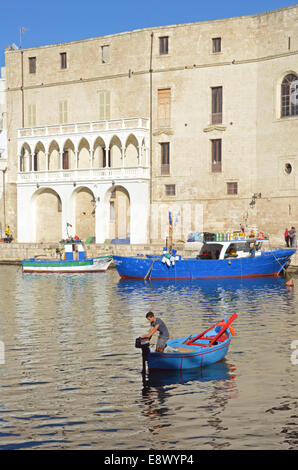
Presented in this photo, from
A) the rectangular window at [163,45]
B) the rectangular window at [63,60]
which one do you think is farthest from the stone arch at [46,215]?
the rectangular window at [163,45]

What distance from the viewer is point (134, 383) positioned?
59.5ft

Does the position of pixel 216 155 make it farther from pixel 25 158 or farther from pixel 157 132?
pixel 25 158

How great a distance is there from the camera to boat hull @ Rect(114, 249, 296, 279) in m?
44.7

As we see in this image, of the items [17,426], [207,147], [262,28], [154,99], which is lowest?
[17,426]

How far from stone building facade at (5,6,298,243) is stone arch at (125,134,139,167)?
0.10 meters

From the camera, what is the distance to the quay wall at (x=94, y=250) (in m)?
50.3

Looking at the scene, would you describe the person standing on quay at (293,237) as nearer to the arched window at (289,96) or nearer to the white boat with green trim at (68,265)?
the arched window at (289,96)

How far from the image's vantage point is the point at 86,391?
17406 mm

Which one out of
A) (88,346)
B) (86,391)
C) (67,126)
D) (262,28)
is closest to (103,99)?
(67,126)

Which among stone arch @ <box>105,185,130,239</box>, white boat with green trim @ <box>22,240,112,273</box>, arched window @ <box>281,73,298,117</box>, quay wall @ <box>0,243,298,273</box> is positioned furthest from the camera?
stone arch @ <box>105,185,130,239</box>

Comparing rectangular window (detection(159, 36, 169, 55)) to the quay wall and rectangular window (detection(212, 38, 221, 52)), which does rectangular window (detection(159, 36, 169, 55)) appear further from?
the quay wall

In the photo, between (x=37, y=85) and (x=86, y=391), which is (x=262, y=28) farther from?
(x=86, y=391)

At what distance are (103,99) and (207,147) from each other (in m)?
10.3

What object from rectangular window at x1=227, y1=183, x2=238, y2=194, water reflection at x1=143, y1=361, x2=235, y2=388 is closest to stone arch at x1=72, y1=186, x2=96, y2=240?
rectangular window at x1=227, y1=183, x2=238, y2=194
